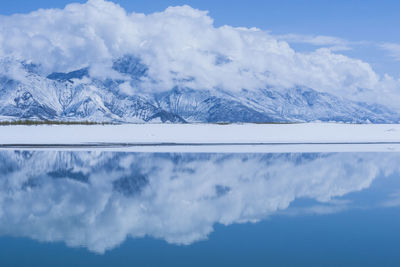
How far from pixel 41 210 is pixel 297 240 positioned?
8584 mm

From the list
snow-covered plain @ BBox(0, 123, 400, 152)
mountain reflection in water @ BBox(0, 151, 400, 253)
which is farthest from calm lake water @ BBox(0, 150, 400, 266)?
snow-covered plain @ BBox(0, 123, 400, 152)

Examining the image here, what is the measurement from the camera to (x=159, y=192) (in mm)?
21031

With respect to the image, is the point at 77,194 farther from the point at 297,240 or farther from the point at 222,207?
the point at 297,240

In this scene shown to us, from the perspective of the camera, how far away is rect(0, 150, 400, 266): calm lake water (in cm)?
1231

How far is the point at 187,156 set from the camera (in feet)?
122

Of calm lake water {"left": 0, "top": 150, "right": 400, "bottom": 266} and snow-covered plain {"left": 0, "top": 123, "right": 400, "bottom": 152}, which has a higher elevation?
snow-covered plain {"left": 0, "top": 123, "right": 400, "bottom": 152}

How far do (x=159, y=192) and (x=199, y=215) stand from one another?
182 inches

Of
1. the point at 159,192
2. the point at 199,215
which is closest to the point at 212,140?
the point at 159,192

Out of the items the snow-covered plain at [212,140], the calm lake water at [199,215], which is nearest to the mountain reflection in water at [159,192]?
the calm lake water at [199,215]

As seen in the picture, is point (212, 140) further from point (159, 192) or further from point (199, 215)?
point (199, 215)

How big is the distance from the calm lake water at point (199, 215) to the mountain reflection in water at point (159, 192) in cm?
4

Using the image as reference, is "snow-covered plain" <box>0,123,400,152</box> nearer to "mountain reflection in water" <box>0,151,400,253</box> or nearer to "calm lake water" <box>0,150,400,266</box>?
"mountain reflection in water" <box>0,151,400,253</box>

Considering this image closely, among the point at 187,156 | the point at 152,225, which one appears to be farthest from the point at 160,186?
the point at 187,156

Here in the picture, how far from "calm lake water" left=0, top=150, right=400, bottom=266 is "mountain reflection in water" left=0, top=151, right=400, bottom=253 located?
39mm
